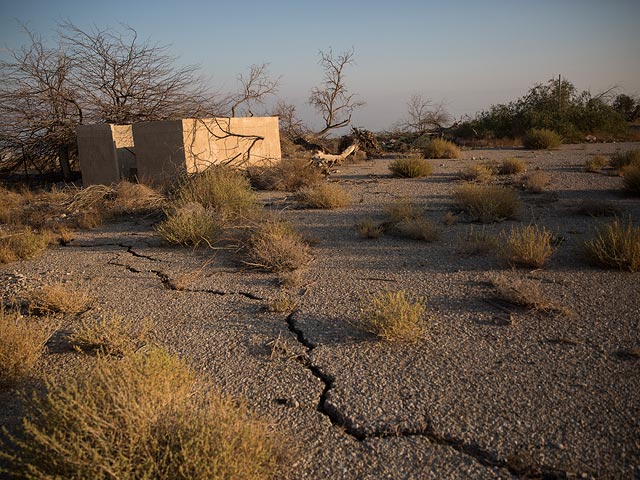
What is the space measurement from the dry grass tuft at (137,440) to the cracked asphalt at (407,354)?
401 mm

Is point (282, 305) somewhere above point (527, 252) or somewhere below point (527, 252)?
below

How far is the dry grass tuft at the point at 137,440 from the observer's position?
2289mm

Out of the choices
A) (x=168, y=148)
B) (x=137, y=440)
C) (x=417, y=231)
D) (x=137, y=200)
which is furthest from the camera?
(x=168, y=148)

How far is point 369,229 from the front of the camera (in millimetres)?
7551

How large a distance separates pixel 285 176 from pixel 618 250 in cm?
842

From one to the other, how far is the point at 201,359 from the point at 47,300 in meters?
1.99

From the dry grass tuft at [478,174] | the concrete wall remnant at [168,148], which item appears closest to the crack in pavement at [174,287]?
the concrete wall remnant at [168,148]

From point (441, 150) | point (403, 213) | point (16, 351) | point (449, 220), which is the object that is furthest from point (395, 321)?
point (441, 150)

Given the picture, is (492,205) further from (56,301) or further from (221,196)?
(56,301)

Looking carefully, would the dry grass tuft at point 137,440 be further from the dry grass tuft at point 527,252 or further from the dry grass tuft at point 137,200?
the dry grass tuft at point 137,200

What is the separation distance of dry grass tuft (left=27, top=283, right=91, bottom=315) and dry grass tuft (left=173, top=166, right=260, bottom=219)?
3.47 m

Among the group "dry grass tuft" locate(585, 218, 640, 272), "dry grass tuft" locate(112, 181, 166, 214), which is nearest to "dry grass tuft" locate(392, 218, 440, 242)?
"dry grass tuft" locate(585, 218, 640, 272)

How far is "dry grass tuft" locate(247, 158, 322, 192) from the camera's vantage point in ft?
41.0

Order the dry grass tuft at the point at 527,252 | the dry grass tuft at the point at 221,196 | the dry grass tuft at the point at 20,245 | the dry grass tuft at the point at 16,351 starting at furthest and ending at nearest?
the dry grass tuft at the point at 221,196 < the dry grass tuft at the point at 20,245 < the dry grass tuft at the point at 527,252 < the dry grass tuft at the point at 16,351
